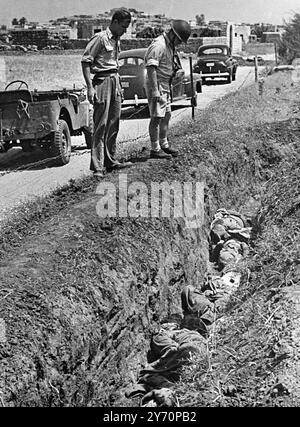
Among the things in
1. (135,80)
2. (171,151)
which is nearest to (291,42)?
(135,80)

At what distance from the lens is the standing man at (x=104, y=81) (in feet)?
28.7

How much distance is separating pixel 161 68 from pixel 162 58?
134mm

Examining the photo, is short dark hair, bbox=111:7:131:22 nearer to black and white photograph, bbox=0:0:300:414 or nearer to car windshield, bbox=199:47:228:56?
black and white photograph, bbox=0:0:300:414

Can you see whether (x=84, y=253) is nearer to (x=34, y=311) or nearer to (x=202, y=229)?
(x=34, y=311)

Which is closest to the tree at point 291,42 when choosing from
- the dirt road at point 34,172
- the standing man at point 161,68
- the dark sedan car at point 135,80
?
the dark sedan car at point 135,80

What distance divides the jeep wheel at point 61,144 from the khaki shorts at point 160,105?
3.15m

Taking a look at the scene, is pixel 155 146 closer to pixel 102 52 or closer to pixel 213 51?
pixel 102 52

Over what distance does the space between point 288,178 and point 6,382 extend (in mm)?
6809

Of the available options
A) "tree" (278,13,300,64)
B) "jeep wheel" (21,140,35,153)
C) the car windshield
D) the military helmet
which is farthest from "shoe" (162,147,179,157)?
"tree" (278,13,300,64)

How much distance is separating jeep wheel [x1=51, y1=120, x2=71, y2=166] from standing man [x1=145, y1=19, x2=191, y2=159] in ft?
9.57

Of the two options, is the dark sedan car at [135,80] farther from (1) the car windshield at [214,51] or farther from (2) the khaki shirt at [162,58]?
(1) the car windshield at [214,51]

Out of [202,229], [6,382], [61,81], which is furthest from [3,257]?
[61,81]

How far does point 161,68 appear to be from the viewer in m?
9.51

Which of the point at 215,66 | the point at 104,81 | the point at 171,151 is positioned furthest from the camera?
the point at 215,66
